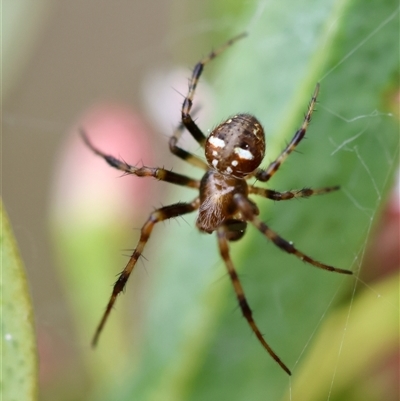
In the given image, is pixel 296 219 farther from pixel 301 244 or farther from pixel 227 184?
pixel 227 184

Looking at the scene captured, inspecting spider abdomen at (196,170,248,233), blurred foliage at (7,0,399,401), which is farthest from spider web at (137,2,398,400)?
spider abdomen at (196,170,248,233)

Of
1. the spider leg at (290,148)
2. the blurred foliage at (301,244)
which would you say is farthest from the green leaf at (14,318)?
the spider leg at (290,148)

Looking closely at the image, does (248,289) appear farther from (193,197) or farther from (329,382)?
(193,197)

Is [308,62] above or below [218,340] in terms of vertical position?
above

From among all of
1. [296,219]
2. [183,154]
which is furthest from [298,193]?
[183,154]

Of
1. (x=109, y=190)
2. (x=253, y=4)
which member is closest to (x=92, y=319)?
(x=109, y=190)
